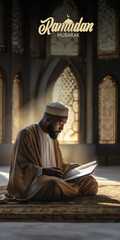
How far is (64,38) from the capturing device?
11.3m

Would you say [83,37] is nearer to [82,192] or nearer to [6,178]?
[6,178]

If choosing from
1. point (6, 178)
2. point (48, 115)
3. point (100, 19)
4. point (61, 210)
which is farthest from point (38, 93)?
point (61, 210)

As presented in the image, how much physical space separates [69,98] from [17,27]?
2.16 meters

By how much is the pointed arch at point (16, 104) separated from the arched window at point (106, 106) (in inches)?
79.7

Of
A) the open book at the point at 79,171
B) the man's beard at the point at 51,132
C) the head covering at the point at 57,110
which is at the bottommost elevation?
the open book at the point at 79,171

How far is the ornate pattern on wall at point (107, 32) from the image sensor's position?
1134 cm

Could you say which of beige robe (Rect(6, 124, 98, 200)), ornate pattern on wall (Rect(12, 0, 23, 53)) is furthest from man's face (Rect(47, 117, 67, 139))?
ornate pattern on wall (Rect(12, 0, 23, 53))

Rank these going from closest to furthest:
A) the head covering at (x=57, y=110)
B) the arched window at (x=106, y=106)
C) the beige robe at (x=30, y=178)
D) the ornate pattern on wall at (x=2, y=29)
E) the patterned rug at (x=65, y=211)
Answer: the patterned rug at (x=65, y=211)
the beige robe at (x=30, y=178)
the head covering at (x=57, y=110)
the ornate pattern on wall at (x=2, y=29)
the arched window at (x=106, y=106)

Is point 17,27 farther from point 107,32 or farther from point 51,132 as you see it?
point 51,132

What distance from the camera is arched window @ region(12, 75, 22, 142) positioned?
11.0 metres

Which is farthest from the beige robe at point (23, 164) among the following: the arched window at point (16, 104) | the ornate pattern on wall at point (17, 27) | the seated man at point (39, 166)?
the ornate pattern on wall at point (17, 27)

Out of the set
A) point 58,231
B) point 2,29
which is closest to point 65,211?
point 58,231

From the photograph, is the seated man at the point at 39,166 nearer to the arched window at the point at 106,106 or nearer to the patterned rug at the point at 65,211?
the patterned rug at the point at 65,211

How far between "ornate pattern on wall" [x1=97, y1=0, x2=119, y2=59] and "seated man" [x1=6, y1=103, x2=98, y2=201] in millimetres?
6157
